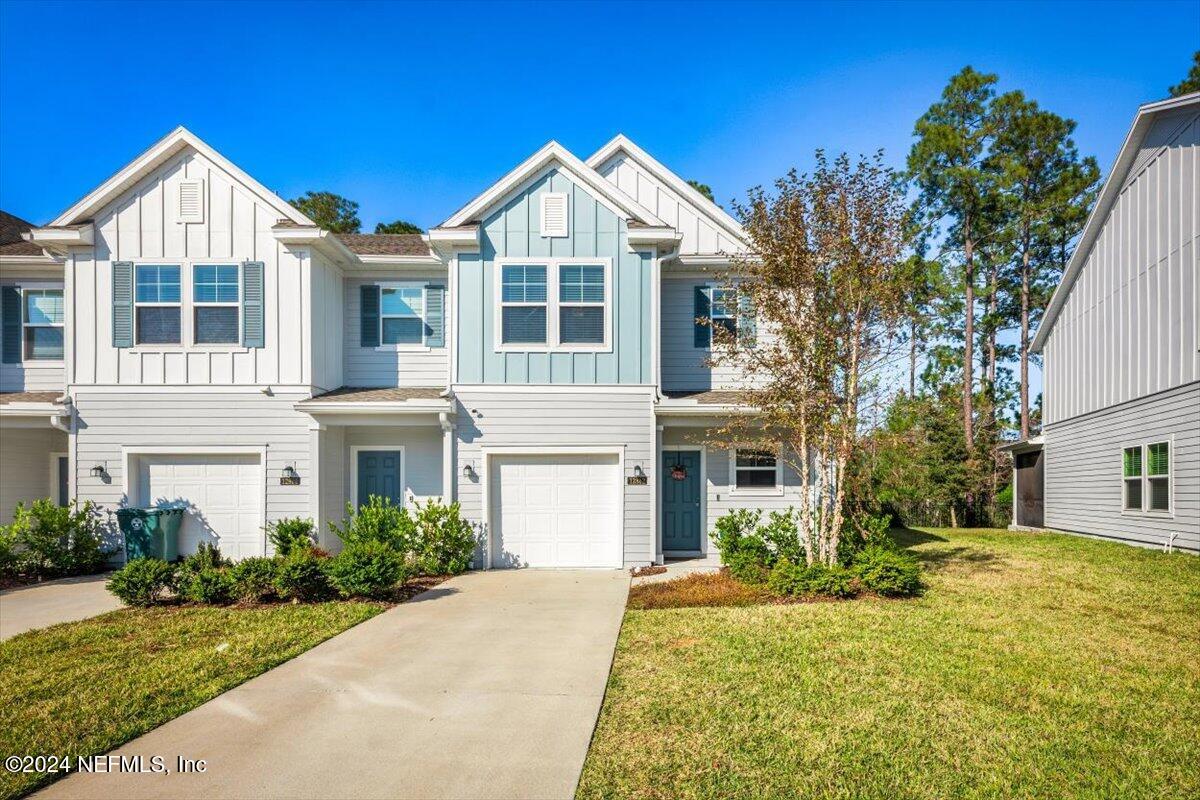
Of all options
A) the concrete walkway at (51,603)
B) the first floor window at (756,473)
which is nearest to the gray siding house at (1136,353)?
the first floor window at (756,473)

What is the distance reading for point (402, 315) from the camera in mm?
13719

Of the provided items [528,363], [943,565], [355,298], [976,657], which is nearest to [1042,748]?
[976,657]

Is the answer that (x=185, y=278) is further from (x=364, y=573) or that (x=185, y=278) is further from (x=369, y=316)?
(x=364, y=573)

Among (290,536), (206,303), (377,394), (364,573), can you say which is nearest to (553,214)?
(377,394)

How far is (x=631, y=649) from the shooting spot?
7047 millimetres

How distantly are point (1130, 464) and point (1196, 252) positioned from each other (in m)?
4.60

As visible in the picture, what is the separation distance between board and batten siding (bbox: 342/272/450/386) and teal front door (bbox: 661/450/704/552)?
15.2ft

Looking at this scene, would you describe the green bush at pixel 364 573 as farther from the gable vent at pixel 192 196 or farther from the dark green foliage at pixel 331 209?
the dark green foliage at pixel 331 209

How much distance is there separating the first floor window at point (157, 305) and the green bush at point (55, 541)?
10.2 feet

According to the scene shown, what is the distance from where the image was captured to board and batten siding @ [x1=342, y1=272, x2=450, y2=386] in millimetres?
13594

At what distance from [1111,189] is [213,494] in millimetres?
18804

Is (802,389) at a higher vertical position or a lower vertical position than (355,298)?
lower

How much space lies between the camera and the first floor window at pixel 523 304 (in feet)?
40.2

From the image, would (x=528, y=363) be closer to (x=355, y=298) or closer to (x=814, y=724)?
(x=355, y=298)
